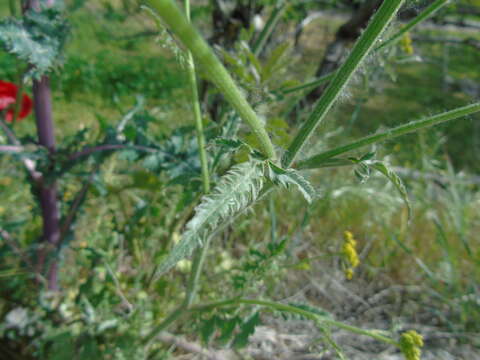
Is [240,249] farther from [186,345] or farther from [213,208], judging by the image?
[213,208]

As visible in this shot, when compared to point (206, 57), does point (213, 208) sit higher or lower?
lower

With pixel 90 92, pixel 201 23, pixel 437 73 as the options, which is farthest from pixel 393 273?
pixel 437 73

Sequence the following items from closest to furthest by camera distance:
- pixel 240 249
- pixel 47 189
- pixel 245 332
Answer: pixel 245 332 → pixel 47 189 → pixel 240 249

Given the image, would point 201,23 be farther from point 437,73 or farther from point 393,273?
point 437,73

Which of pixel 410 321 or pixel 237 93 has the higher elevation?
pixel 237 93

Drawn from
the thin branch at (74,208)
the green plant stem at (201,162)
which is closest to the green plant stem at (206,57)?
the green plant stem at (201,162)

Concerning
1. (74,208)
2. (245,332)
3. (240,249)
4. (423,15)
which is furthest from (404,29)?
(240,249)

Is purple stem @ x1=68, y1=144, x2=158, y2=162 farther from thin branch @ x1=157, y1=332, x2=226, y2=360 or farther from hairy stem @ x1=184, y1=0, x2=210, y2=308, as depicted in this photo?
thin branch @ x1=157, y1=332, x2=226, y2=360
